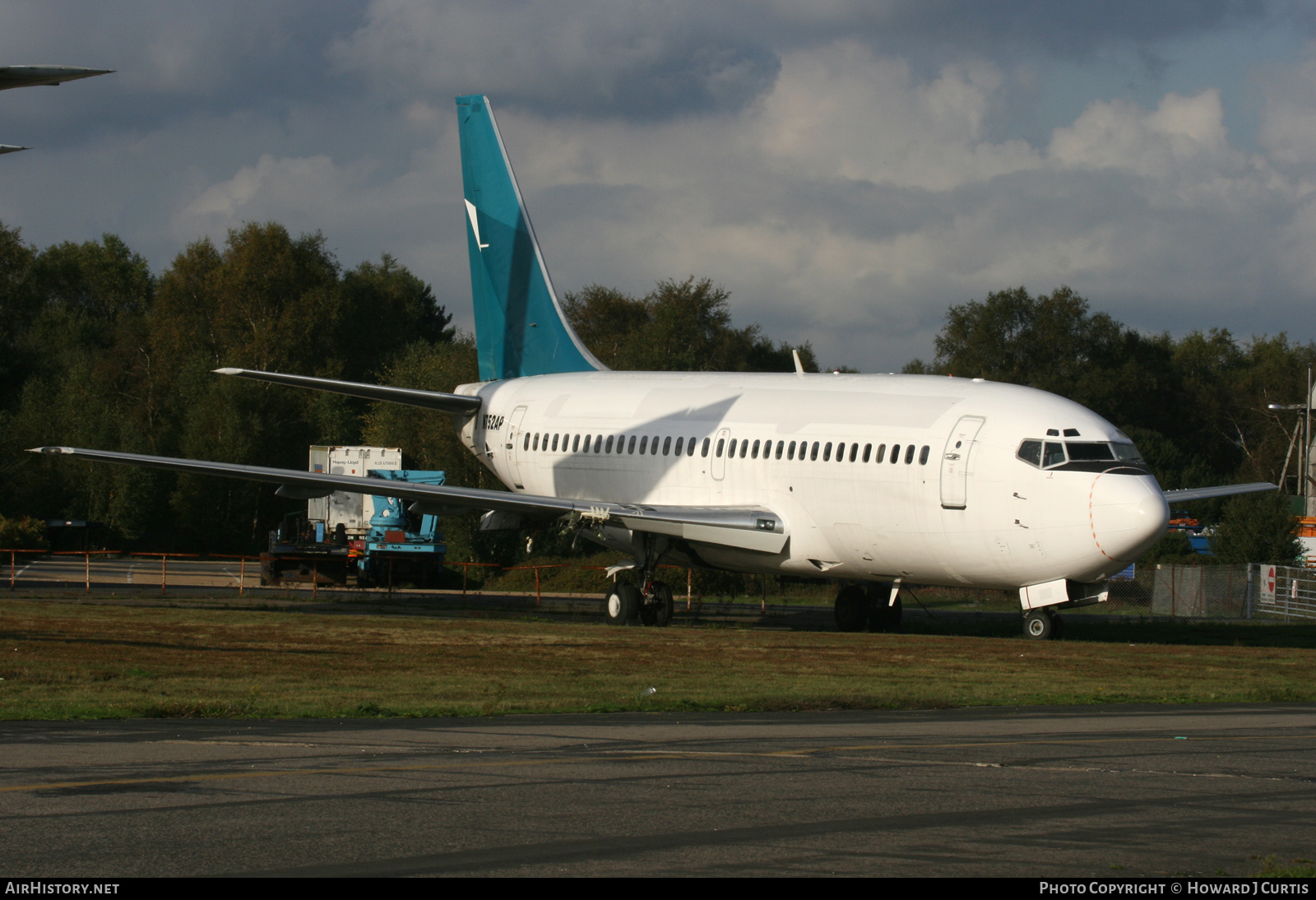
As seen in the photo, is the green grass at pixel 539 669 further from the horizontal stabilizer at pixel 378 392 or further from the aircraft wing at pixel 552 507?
the horizontal stabilizer at pixel 378 392

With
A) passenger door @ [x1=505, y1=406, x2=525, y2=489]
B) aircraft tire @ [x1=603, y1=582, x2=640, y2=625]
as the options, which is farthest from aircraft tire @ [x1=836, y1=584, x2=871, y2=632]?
passenger door @ [x1=505, y1=406, x2=525, y2=489]

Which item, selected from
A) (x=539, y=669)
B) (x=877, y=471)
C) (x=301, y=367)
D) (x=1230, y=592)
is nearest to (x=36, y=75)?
(x=539, y=669)

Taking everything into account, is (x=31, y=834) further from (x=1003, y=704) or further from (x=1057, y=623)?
(x=1057, y=623)

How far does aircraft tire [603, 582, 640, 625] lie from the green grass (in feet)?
7.11

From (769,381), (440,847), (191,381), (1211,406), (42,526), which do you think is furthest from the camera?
(1211,406)

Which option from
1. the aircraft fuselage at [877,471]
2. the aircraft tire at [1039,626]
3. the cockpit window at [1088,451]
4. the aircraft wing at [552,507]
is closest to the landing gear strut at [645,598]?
the aircraft wing at [552,507]

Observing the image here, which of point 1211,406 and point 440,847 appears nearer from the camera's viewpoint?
point 440,847

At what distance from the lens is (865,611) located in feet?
89.2

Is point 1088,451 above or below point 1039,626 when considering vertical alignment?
above

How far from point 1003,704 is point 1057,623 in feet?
30.2

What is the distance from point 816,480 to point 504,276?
1276cm

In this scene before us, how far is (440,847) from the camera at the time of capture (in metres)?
6.75

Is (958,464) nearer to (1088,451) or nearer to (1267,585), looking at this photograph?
(1088,451)

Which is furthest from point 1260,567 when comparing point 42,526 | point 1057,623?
point 42,526
